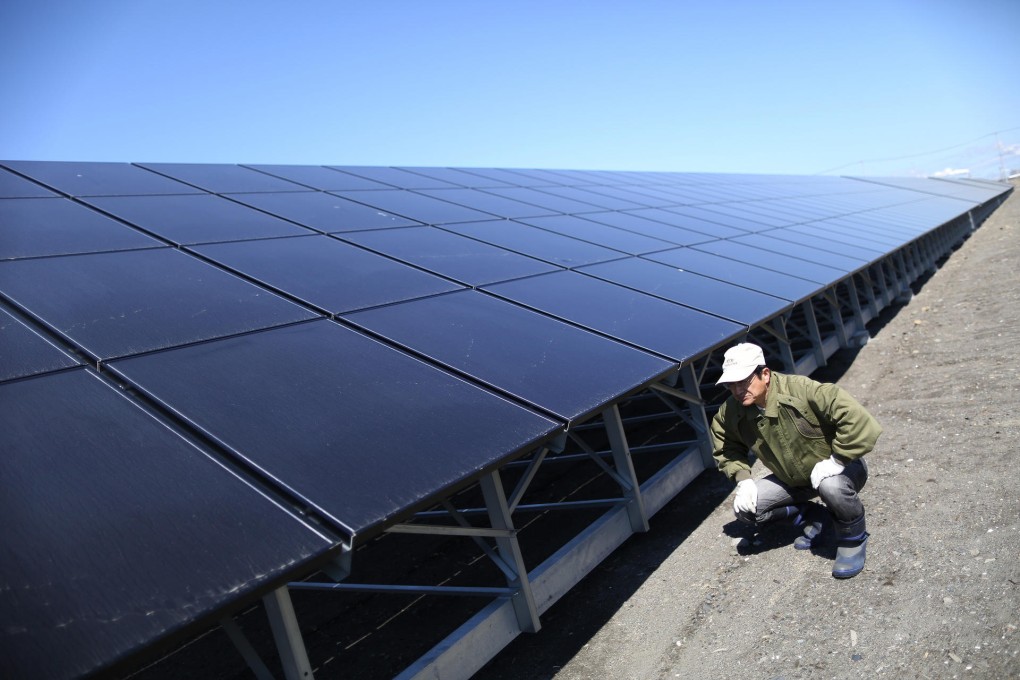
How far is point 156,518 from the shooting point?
121 inches

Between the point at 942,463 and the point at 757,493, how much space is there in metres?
2.47

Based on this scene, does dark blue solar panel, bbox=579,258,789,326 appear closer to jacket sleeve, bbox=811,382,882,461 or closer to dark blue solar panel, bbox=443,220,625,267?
dark blue solar panel, bbox=443,220,625,267

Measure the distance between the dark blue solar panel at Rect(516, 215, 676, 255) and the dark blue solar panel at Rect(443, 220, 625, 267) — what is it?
0.32 m

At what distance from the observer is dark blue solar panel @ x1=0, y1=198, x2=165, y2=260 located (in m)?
5.99

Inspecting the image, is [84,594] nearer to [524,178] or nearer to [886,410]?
[886,410]

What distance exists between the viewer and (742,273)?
10.1 m

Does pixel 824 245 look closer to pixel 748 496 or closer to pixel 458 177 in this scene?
pixel 458 177

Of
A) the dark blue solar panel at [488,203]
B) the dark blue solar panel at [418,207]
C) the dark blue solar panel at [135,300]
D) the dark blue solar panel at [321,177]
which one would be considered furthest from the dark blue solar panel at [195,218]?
the dark blue solar panel at [488,203]

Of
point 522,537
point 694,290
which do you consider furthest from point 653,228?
point 522,537

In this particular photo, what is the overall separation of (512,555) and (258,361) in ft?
6.97

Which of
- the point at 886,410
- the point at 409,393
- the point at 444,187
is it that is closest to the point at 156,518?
the point at 409,393

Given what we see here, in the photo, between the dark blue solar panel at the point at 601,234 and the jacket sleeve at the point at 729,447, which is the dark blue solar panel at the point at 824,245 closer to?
the dark blue solar panel at the point at 601,234

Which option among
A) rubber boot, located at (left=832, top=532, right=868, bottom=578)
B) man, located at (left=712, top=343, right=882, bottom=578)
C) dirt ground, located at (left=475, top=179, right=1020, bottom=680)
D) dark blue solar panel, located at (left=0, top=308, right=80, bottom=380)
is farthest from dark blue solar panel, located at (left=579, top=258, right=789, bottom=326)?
dark blue solar panel, located at (left=0, top=308, right=80, bottom=380)

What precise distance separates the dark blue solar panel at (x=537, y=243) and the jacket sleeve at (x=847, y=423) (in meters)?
3.64
